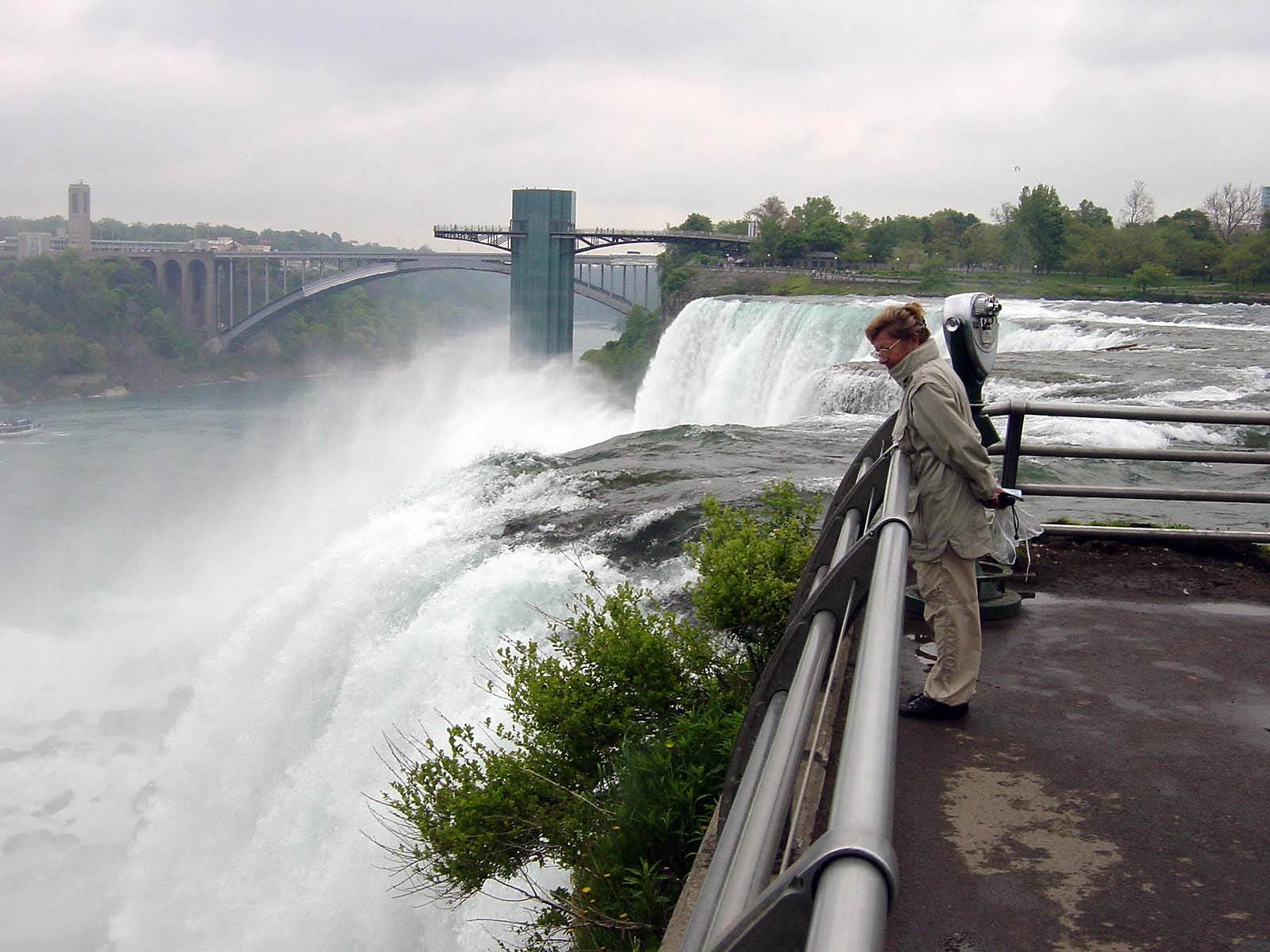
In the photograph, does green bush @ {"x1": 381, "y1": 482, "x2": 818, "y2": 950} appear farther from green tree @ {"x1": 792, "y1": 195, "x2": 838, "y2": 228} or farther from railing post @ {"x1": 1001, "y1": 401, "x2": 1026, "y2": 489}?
green tree @ {"x1": 792, "y1": 195, "x2": 838, "y2": 228}

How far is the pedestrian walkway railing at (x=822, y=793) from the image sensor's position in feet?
4.34

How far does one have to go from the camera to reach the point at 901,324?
3949 millimetres

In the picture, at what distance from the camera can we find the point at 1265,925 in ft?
9.04

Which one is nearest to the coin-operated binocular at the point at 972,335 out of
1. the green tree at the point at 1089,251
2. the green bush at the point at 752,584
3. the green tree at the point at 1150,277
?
the green bush at the point at 752,584

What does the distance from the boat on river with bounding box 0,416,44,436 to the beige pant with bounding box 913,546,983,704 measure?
211ft

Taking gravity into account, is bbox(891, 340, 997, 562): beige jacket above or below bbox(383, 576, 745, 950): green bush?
above

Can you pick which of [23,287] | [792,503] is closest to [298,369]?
[23,287]

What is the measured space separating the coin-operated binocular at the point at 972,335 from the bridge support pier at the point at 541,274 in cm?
5743

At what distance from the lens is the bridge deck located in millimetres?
2799

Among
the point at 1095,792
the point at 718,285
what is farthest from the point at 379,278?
the point at 1095,792

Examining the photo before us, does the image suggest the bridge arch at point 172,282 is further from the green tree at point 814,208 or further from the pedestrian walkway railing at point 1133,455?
the pedestrian walkway railing at point 1133,455

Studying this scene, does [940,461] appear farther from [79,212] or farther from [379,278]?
[79,212]

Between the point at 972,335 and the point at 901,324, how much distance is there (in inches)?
39.2

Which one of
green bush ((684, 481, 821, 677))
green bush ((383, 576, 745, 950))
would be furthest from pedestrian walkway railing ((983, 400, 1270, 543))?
green bush ((383, 576, 745, 950))
